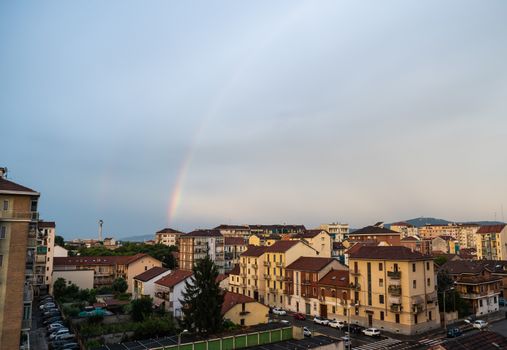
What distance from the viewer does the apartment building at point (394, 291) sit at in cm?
4984

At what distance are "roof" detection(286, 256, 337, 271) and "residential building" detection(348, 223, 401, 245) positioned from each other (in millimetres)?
46723

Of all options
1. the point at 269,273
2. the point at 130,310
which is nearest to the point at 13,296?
the point at 130,310

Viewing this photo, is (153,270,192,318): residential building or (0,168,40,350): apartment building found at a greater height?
(0,168,40,350): apartment building

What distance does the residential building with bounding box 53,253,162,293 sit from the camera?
90375 millimetres

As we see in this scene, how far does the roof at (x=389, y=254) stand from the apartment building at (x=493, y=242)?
81857 mm

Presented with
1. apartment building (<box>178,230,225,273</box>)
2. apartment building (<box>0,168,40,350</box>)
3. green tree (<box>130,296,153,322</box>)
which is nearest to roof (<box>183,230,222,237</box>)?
apartment building (<box>178,230,225,273</box>)

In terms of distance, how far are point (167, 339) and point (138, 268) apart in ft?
184

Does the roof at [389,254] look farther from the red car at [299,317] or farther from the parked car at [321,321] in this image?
the red car at [299,317]

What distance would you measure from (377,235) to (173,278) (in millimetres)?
68137

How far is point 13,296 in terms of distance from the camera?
108ft

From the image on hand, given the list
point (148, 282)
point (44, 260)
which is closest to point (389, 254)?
point (148, 282)

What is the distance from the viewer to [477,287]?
6178cm

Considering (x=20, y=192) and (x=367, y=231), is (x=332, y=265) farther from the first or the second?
(x=367, y=231)

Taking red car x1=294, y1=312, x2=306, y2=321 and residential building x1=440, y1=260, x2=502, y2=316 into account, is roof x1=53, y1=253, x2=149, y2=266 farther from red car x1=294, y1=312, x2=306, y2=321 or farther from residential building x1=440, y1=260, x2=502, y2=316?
residential building x1=440, y1=260, x2=502, y2=316
